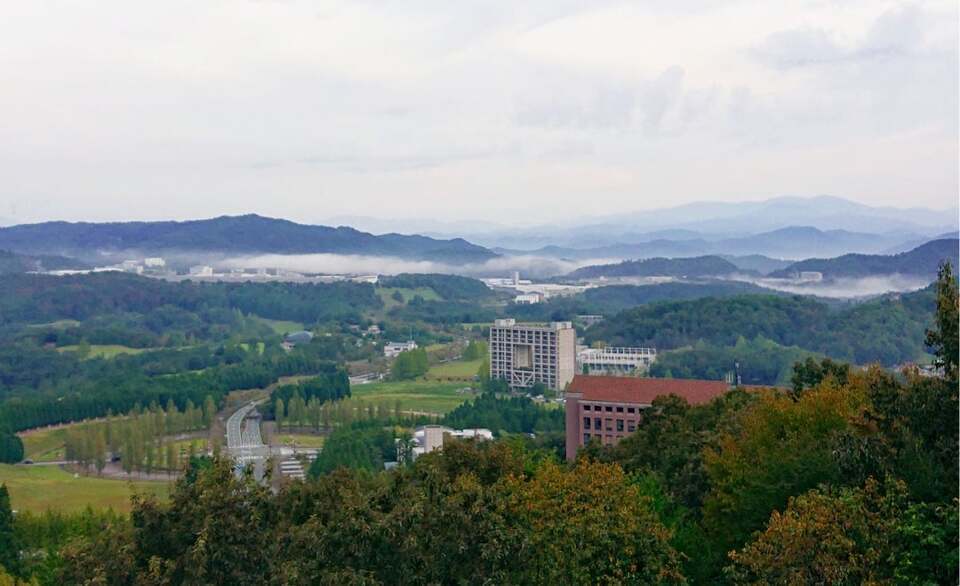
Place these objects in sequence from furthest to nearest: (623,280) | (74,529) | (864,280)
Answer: (623,280)
(864,280)
(74,529)

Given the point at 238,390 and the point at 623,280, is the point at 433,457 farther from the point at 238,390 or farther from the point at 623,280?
the point at 623,280

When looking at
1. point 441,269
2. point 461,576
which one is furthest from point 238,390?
point 441,269

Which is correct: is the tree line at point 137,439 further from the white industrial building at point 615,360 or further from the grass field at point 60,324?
the grass field at point 60,324

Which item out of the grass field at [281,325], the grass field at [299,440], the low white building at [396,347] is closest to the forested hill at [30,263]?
the grass field at [281,325]

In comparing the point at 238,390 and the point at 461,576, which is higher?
the point at 461,576

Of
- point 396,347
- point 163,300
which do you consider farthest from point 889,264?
point 163,300

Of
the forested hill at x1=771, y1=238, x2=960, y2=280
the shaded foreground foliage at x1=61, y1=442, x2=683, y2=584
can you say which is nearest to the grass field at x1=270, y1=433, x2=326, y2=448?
the shaded foreground foliage at x1=61, y1=442, x2=683, y2=584
